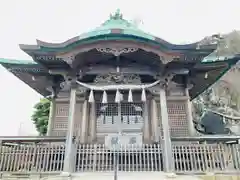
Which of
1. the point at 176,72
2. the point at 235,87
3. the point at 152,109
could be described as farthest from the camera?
the point at 235,87

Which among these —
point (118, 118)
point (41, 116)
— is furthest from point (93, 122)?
point (41, 116)

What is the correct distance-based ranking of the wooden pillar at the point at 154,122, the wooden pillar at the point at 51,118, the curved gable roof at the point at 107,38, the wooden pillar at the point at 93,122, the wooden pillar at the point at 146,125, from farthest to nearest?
the wooden pillar at the point at 51,118
the wooden pillar at the point at 93,122
the wooden pillar at the point at 146,125
the wooden pillar at the point at 154,122
the curved gable roof at the point at 107,38

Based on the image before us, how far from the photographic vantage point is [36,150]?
7355 mm

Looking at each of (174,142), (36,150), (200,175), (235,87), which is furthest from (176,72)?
(235,87)

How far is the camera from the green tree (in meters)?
21.1

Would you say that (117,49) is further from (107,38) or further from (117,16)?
(117,16)

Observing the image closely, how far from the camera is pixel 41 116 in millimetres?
22312

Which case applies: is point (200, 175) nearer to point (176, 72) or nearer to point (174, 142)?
point (174, 142)

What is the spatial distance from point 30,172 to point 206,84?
8.31 metres

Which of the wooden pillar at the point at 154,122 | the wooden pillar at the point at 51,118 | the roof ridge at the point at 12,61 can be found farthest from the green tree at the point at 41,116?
the wooden pillar at the point at 154,122

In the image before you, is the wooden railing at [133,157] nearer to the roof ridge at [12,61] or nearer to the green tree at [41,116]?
the roof ridge at [12,61]

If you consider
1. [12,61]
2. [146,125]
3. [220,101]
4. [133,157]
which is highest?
[220,101]

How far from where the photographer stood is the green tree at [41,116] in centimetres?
2112

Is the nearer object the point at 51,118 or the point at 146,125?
the point at 146,125
